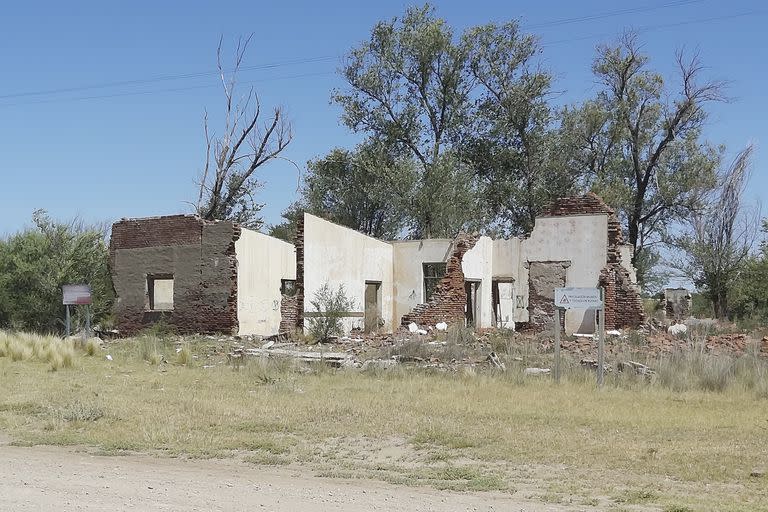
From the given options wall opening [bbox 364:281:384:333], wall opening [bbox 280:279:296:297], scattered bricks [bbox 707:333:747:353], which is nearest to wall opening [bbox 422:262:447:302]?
wall opening [bbox 364:281:384:333]

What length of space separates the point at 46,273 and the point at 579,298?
70.2 ft

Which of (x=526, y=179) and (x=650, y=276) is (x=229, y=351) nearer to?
(x=526, y=179)

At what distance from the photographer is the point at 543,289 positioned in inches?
1154

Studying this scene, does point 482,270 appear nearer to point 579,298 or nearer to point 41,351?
point 579,298

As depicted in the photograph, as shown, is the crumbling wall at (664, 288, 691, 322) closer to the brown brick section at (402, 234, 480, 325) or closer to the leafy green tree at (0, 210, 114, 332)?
the brown brick section at (402, 234, 480, 325)

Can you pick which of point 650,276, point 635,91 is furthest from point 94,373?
point 650,276

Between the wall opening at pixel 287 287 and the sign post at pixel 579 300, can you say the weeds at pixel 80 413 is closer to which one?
the sign post at pixel 579 300

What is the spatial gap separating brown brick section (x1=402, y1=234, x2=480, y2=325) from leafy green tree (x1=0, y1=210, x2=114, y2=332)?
12.0m

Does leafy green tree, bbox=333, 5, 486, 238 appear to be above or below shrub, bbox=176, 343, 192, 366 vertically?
above

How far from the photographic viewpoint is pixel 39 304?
2927cm

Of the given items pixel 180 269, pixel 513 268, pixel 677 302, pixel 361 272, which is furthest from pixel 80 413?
pixel 677 302

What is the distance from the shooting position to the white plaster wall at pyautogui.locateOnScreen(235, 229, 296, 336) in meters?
26.8

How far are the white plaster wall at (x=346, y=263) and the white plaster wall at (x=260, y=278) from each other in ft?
7.37

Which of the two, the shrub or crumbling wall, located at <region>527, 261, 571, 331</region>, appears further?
crumbling wall, located at <region>527, 261, 571, 331</region>
